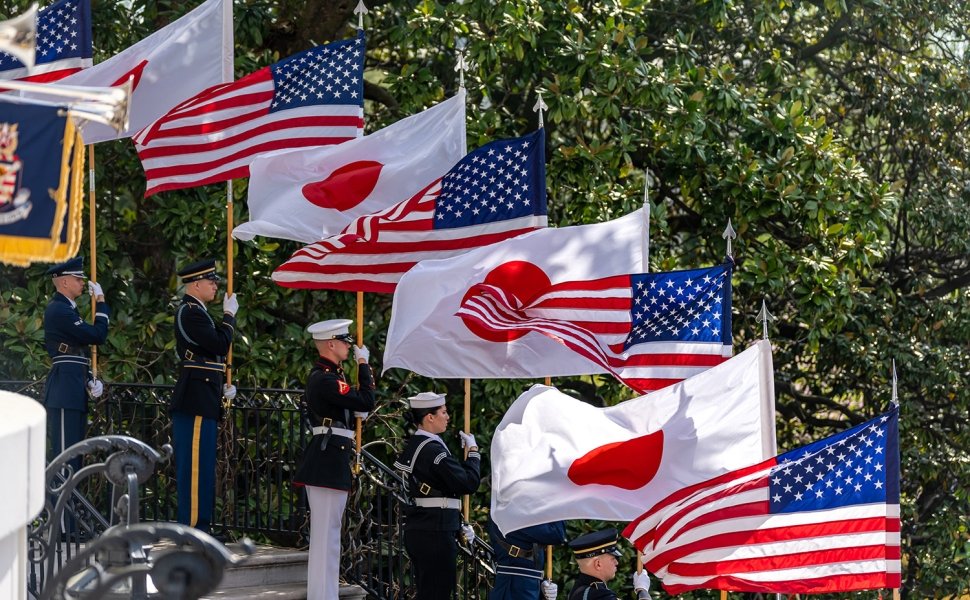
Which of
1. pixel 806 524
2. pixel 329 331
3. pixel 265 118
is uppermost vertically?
pixel 265 118

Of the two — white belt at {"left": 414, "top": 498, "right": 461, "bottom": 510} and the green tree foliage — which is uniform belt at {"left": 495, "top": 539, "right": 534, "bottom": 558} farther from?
the green tree foliage

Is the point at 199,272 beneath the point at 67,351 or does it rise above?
above

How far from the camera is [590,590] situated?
29.5ft

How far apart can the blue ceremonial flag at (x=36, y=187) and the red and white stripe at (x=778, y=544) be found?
3.81 m

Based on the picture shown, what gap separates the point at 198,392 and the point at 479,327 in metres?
2.21

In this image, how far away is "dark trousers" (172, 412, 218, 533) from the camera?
10.5 meters

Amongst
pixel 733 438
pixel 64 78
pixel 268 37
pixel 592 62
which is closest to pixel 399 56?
pixel 268 37

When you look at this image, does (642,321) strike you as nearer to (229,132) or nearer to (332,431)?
(332,431)

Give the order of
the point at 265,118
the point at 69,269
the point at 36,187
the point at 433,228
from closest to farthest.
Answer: the point at 36,187 → the point at 433,228 → the point at 69,269 → the point at 265,118

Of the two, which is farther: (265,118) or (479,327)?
(265,118)

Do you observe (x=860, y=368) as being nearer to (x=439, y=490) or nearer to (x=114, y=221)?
(x=439, y=490)

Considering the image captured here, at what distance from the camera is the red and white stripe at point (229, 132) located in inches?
437

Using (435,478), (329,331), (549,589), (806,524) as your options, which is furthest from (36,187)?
(549,589)

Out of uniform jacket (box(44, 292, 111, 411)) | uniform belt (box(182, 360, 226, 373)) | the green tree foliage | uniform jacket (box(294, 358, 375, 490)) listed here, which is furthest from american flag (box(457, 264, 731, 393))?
the green tree foliage
